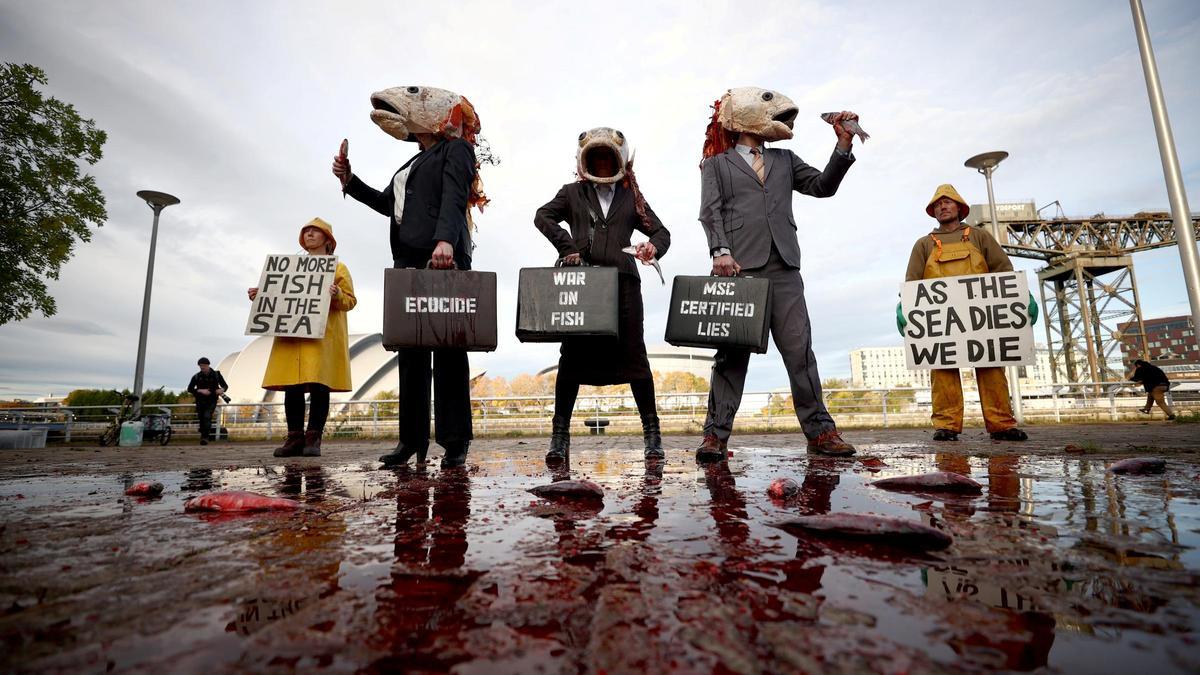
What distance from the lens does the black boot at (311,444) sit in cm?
413

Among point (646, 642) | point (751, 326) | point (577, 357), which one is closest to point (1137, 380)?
point (751, 326)

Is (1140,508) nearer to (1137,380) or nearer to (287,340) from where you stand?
(287,340)

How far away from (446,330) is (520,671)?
2.46 metres

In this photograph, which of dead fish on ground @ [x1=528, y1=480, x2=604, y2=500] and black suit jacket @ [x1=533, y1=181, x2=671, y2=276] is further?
black suit jacket @ [x1=533, y1=181, x2=671, y2=276]

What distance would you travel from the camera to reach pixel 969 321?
4.41 meters

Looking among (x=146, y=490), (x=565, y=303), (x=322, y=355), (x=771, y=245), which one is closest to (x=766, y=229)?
(x=771, y=245)

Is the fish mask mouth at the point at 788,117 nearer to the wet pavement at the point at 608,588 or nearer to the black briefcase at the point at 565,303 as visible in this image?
the black briefcase at the point at 565,303

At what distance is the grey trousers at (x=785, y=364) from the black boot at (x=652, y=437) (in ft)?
1.01

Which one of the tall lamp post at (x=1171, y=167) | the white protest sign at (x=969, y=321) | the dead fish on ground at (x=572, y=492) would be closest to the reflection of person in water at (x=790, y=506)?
the dead fish on ground at (x=572, y=492)

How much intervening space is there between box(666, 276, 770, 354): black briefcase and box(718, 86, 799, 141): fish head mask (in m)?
1.24

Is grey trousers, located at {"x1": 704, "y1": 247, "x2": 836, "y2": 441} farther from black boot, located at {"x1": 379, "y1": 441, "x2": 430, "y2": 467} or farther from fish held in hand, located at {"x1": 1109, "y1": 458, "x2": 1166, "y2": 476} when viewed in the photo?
black boot, located at {"x1": 379, "y1": 441, "x2": 430, "y2": 467}

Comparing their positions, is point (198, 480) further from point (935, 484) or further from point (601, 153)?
point (935, 484)

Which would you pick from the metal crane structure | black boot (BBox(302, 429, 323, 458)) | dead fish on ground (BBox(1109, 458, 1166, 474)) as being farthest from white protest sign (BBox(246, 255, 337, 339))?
the metal crane structure

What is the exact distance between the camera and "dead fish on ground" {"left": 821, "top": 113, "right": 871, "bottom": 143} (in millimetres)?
3246
